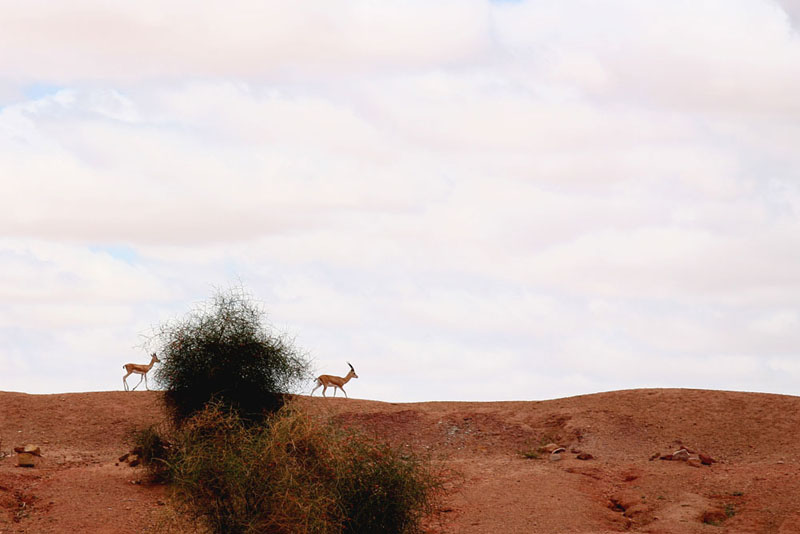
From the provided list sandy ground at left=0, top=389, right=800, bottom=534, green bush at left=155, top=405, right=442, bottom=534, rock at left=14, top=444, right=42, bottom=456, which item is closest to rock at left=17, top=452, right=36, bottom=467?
sandy ground at left=0, top=389, right=800, bottom=534

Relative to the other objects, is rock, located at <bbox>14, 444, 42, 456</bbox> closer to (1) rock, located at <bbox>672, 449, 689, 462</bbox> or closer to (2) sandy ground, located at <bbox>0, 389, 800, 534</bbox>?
(2) sandy ground, located at <bbox>0, 389, 800, 534</bbox>

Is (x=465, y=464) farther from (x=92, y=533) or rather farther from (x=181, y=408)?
(x=92, y=533)

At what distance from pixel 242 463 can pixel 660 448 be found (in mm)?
17407

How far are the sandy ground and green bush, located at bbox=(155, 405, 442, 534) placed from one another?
1.15m

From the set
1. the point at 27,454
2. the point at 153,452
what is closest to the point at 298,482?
the point at 153,452

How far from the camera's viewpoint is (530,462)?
28.6m

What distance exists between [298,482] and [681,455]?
15.1 meters

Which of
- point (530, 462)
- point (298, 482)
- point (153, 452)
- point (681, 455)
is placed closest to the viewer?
point (298, 482)

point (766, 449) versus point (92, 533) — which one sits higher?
point (766, 449)

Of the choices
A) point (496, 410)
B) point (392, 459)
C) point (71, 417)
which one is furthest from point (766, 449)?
point (71, 417)

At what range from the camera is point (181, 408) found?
26.8 m

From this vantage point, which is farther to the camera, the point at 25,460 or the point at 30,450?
the point at 30,450

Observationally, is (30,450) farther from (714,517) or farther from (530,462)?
(714,517)

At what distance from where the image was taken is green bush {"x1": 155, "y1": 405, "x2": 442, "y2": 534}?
54.8 ft
